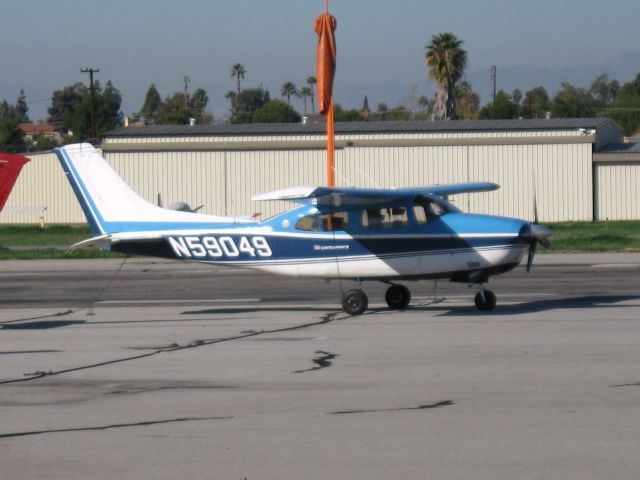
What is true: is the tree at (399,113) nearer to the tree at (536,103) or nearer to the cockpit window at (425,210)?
the tree at (536,103)

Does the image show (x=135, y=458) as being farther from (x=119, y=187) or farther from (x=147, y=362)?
(x=119, y=187)

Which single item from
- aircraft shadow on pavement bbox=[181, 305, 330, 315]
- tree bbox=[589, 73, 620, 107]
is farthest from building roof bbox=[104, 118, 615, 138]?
tree bbox=[589, 73, 620, 107]

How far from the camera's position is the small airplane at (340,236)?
15.6 meters

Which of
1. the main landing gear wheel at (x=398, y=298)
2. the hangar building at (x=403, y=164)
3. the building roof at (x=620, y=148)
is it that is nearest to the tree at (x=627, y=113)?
the building roof at (x=620, y=148)

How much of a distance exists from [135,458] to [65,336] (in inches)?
281

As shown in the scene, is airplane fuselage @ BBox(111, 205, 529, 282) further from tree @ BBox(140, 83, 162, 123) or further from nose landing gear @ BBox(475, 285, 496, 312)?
tree @ BBox(140, 83, 162, 123)

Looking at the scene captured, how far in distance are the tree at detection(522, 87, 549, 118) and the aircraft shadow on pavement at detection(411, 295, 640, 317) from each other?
9163 cm

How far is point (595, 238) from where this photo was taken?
31016 millimetres

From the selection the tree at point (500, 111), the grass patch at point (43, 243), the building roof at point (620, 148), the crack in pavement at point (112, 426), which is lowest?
the grass patch at point (43, 243)

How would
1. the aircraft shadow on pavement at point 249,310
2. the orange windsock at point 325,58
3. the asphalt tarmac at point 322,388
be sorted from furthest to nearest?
1. the orange windsock at point 325,58
2. the aircraft shadow on pavement at point 249,310
3. the asphalt tarmac at point 322,388

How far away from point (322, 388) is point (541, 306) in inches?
289

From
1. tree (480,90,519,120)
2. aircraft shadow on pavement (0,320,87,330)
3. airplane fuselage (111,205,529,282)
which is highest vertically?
tree (480,90,519,120)

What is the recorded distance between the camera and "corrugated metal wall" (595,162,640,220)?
43.2 meters

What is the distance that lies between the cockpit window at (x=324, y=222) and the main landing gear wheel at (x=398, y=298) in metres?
1.31
